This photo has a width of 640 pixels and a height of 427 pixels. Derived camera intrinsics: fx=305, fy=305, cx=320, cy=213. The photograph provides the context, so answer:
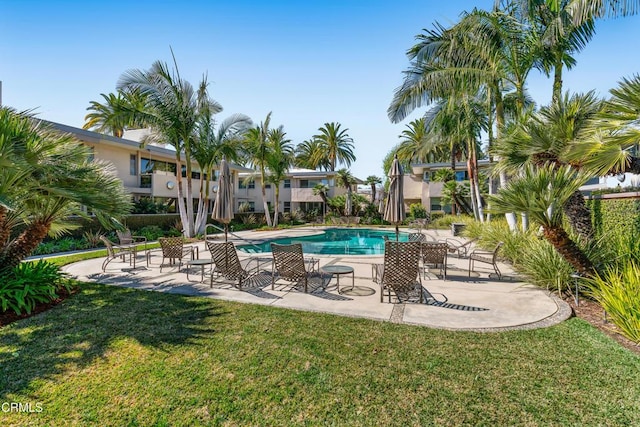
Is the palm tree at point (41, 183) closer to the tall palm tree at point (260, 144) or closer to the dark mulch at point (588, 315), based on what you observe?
the dark mulch at point (588, 315)

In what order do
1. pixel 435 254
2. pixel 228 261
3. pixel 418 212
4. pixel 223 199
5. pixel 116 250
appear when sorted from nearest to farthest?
1. pixel 228 261
2. pixel 435 254
3. pixel 116 250
4. pixel 223 199
5. pixel 418 212

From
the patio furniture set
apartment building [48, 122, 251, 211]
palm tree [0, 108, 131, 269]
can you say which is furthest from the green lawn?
apartment building [48, 122, 251, 211]

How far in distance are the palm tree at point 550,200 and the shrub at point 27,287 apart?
9581mm

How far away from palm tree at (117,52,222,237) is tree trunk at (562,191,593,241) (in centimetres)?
1766

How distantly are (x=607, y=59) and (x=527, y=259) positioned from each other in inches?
334

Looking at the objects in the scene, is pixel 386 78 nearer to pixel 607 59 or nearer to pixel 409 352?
pixel 607 59

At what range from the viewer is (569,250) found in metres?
6.20

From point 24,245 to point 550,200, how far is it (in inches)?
432

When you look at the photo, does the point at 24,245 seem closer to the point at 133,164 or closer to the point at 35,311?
the point at 35,311

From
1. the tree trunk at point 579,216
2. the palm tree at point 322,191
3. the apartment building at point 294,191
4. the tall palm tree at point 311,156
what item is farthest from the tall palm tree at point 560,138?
the tall palm tree at point 311,156

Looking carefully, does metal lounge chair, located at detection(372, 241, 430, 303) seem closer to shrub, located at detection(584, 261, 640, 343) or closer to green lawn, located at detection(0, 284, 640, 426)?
green lawn, located at detection(0, 284, 640, 426)

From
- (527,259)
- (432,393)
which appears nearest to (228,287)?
(432,393)

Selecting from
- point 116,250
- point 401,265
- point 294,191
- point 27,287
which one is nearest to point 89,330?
point 27,287

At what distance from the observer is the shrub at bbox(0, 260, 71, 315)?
18.6 ft
